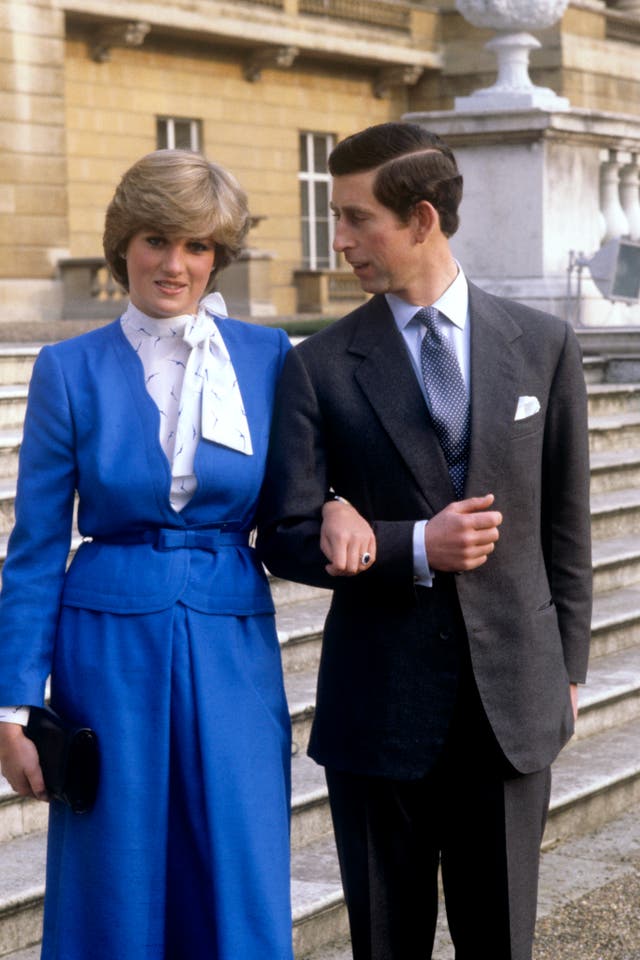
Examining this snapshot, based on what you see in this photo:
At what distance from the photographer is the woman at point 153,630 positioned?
278 centimetres

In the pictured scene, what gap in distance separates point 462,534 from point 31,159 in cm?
1946

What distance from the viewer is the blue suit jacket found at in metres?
2.80

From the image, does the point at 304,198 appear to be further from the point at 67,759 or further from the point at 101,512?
the point at 67,759

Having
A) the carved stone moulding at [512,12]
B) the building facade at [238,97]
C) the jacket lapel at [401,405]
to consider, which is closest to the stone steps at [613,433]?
the carved stone moulding at [512,12]

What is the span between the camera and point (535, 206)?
8.45m

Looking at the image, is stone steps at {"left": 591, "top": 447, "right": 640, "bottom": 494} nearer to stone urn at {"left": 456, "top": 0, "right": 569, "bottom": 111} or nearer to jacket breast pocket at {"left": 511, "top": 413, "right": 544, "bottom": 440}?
stone urn at {"left": 456, "top": 0, "right": 569, "bottom": 111}

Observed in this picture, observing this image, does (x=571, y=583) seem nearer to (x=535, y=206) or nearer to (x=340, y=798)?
(x=340, y=798)

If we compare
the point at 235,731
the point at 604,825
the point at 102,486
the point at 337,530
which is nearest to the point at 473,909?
the point at 235,731

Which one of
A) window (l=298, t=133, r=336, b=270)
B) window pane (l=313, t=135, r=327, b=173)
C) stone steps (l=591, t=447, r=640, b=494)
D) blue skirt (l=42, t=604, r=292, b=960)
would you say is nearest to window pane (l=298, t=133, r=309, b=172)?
window (l=298, t=133, r=336, b=270)

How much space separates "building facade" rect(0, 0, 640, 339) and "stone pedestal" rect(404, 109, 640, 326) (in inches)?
432

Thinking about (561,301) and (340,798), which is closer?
(340,798)

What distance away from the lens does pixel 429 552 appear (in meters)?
2.71

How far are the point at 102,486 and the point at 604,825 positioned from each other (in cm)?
288

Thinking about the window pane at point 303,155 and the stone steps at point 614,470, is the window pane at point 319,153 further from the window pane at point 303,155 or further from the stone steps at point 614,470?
the stone steps at point 614,470
